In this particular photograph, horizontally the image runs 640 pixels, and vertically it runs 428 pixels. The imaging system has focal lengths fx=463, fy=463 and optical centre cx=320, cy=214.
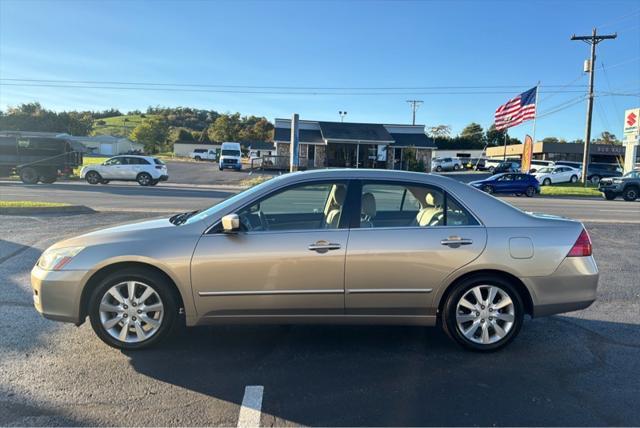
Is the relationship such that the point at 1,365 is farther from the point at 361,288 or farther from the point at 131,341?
the point at 361,288

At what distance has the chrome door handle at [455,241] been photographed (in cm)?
395

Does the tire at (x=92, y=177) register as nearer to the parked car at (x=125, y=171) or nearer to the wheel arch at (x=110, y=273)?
the parked car at (x=125, y=171)

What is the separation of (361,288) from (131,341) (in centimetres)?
200

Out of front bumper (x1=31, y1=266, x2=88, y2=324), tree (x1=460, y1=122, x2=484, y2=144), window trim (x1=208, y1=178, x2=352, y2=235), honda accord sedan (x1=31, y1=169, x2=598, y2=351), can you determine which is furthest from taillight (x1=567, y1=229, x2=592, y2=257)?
tree (x1=460, y1=122, x2=484, y2=144)

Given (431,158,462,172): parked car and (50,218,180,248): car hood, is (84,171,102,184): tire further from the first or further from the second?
(431,158,462,172): parked car

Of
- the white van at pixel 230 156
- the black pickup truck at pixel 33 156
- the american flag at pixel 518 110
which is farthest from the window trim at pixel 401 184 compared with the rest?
the white van at pixel 230 156

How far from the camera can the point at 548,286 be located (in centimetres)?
407

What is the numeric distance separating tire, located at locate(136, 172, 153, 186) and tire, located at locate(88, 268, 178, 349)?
23699mm

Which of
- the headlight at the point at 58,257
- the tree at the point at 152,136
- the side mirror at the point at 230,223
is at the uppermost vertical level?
the tree at the point at 152,136

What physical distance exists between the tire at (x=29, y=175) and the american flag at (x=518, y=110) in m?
32.0

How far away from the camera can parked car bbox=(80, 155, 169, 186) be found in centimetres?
2602

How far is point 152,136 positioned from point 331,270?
11031 centimetres

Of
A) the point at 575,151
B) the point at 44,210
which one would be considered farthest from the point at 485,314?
the point at 575,151

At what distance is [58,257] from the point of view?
12.8 ft
